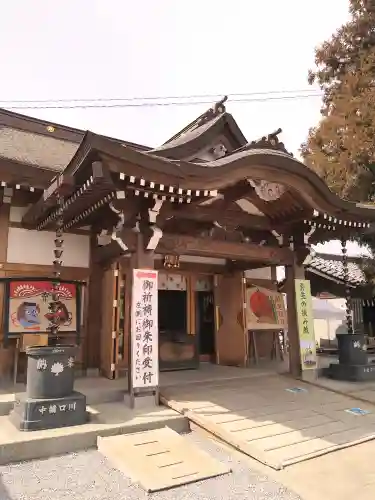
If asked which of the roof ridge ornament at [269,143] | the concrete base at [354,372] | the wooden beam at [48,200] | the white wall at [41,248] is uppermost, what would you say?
the roof ridge ornament at [269,143]

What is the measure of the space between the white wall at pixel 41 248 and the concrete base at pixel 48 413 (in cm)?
299

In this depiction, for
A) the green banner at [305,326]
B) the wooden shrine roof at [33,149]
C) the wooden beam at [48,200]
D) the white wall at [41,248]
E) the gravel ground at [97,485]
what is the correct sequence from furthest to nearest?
the green banner at [305,326], the white wall at [41,248], the wooden shrine roof at [33,149], the wooden beam at [48,200], the gravel ground at [97,485]

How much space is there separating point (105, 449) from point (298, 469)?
225cm

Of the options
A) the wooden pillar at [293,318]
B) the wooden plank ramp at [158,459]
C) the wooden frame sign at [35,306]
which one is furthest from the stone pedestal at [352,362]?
the wooden frame sign at [35,306]

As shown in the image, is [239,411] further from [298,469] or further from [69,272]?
[69,272]

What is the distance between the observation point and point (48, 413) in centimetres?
505

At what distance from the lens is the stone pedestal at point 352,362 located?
8375 millimetres

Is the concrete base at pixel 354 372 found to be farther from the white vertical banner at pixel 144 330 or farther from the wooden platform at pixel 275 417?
the white vertical banner at pixel 144 330

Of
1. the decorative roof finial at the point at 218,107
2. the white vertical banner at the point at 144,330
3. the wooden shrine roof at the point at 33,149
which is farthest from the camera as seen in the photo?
the decorative roof finial at the point at 218,107

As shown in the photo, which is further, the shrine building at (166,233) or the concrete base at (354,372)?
the concrete base at (354,372)

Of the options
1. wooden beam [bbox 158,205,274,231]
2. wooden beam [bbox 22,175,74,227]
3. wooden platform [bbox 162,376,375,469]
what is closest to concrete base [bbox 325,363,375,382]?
wooden platform [bbox 162,376,375,469]

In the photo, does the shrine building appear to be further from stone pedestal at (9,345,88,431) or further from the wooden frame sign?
stone pedestal at (9,345,88,431)

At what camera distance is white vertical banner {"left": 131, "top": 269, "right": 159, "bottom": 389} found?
6195 mm

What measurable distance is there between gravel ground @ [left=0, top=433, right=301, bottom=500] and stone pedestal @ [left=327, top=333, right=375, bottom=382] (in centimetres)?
479
